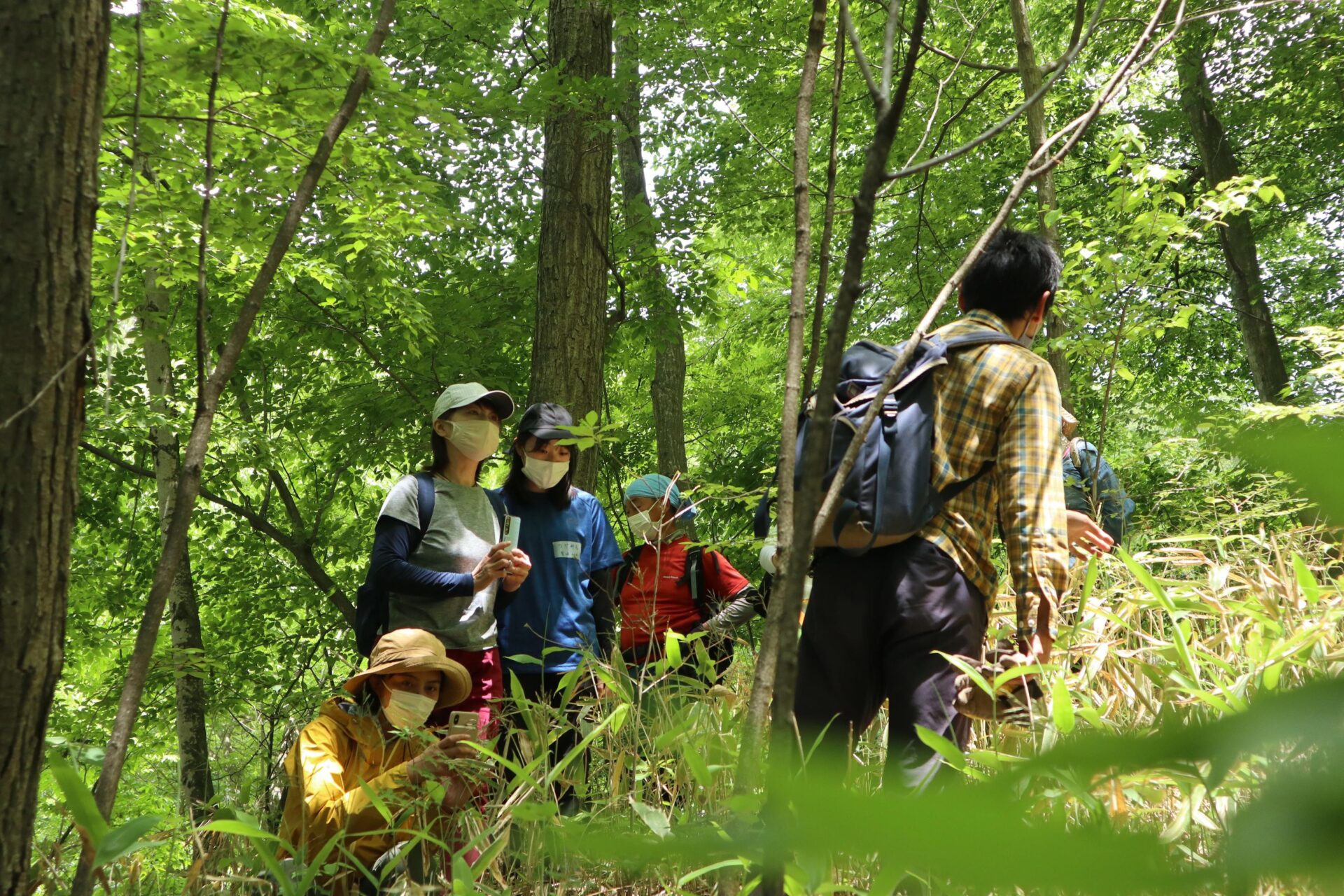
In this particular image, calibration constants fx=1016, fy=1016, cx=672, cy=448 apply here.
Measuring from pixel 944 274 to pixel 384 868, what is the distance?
330 inches

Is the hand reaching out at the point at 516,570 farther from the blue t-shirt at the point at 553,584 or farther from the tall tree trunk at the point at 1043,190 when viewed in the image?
the tall tree trunk at the point at 1043,190

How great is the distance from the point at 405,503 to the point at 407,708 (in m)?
0.81

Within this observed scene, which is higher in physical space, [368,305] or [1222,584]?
[368,305]

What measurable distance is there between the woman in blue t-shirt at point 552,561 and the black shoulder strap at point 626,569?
218 mm

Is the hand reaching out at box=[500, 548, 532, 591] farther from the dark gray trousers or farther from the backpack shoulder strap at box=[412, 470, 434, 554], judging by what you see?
the dark gray trousers

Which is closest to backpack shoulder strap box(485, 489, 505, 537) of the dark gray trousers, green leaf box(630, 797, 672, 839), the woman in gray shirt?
the woman in gray shirt

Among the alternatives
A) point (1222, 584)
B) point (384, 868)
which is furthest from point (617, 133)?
point (384, 868)

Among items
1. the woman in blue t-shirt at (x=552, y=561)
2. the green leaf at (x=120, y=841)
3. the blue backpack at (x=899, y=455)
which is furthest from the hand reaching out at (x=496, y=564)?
the green leaf at (x=120, y=841)

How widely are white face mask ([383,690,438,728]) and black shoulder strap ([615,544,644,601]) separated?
126 cm

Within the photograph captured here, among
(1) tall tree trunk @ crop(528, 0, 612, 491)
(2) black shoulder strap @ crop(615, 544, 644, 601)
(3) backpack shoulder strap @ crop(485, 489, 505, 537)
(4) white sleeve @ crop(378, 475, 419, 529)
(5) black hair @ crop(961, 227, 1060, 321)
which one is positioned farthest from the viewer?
(1) tall tree trunk @ crop(528, 0, 612, 491)

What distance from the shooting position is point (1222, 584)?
2963 millimetres

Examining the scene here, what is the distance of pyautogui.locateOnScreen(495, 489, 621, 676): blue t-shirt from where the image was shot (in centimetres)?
381

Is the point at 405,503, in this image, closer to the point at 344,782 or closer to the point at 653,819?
the point at 344,782

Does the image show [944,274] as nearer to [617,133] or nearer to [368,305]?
[617,133]
